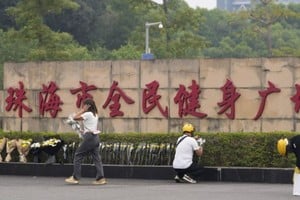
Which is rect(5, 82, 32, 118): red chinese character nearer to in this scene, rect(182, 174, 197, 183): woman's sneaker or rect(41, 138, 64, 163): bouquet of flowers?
rect(41, 138, 64, 163): bouquet of flowers

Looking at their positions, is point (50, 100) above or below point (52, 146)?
above

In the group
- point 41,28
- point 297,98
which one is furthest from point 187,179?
point 41,28

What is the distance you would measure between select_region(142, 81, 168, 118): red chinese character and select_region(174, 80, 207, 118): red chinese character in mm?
347

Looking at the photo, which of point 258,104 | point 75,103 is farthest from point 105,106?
point 258,104

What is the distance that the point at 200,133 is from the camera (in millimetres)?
15797

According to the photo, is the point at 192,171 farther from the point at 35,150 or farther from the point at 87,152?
the point at 35,150

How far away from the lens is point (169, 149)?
51.3 ft

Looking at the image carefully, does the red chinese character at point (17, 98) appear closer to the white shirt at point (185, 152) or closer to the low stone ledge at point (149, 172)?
the low stone ledge at point (149, 172)

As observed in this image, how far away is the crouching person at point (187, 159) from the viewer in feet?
47.3

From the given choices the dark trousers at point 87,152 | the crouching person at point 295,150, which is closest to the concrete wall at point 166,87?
the dark trousers at point 87,152

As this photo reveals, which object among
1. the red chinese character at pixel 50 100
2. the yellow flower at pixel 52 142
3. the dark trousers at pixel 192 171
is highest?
the red chinese character at pixel 50 100
